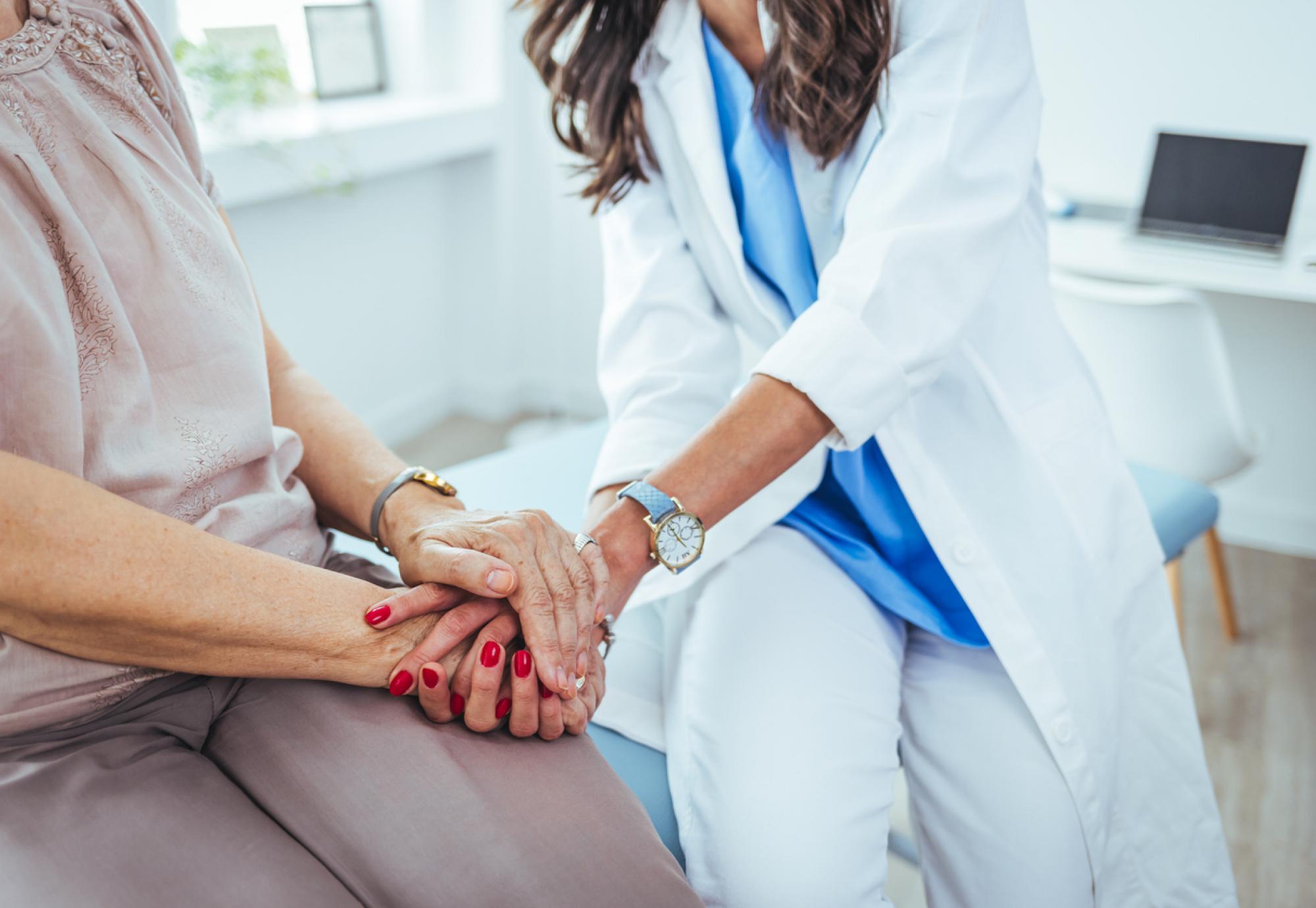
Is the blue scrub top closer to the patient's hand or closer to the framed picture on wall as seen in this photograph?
the patient's hand

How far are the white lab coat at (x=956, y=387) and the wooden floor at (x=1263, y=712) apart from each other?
A: 2.18ft

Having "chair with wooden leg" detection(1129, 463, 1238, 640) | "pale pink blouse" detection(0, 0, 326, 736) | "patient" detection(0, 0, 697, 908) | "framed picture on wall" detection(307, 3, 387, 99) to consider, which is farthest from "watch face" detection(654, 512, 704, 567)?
"framed picture on wall" detection(307, 3, 387, 99)

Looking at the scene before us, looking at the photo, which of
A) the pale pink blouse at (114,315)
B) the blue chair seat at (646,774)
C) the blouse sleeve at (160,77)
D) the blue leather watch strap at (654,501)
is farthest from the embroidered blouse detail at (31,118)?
the blue chair seat at (646,774)

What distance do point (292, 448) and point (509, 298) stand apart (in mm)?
2390

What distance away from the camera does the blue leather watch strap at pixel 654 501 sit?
0.94 metres

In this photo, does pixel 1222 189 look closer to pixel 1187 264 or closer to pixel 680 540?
pixel 1187 264

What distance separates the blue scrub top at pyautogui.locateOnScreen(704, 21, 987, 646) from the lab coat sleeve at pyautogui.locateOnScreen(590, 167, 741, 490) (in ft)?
0.31

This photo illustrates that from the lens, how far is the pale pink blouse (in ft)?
2.30

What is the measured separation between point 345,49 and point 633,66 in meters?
2.00

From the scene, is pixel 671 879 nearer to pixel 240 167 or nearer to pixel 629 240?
pixel 629 240

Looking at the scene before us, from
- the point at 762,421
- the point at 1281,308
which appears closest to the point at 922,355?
the point at 762,421

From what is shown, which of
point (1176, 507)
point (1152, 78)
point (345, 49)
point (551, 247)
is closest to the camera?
point (1176, 507)

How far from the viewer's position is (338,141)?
2.50 metres

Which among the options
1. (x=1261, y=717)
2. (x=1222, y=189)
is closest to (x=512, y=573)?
(x=1261, y=717)
